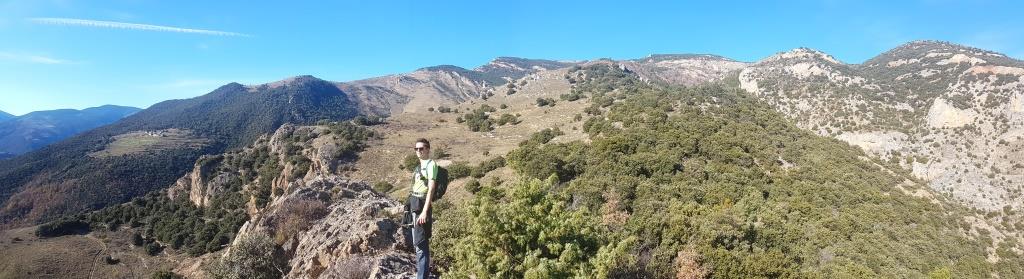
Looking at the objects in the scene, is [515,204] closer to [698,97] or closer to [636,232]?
[636,232]

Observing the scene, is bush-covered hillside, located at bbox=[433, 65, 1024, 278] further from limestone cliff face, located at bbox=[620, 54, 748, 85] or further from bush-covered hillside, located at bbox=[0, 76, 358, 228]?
limestone cliff face, located at bbox=[620, 54, 748, 85]

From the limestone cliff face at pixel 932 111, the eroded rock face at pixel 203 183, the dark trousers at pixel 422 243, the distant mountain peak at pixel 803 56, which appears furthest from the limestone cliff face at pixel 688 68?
the dark trousers at pixel 422 243

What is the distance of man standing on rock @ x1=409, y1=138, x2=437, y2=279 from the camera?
25.9 feet

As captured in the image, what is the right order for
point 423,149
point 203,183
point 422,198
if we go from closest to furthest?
1. point 423,149
2. point 422,198
3. point 203,183

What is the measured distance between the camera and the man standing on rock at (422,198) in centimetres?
789

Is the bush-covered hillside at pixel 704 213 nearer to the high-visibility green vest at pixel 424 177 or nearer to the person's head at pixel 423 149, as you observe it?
the high-visibility green vest at pixel 424 177

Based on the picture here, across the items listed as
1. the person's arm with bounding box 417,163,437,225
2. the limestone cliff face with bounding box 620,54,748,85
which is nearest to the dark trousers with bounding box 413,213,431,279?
the person's arm with bounding box 417,163,437,225

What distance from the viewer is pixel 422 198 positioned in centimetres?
848

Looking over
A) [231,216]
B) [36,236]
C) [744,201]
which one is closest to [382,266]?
[744,201]

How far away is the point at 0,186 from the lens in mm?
104250

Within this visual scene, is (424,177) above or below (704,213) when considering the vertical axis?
above

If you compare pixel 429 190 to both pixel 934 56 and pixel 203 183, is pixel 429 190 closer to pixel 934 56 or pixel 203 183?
pixel 203 183

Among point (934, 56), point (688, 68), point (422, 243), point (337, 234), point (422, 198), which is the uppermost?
point (688, 68)

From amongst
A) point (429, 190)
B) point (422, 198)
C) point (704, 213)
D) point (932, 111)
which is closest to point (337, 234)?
point (422, 198)
